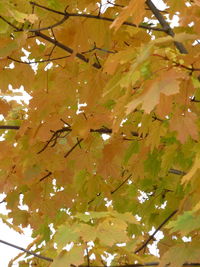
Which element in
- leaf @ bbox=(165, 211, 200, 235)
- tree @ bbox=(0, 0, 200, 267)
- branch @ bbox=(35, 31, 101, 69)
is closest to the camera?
leaf @ bbox=(165, 211, 200, 235)

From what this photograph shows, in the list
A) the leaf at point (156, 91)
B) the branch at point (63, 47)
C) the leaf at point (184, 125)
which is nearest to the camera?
the leaf at point (156, 91)

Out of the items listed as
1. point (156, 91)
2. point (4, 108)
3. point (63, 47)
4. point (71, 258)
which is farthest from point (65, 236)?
point (4, 108)

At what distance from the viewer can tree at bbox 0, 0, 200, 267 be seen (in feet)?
6.55

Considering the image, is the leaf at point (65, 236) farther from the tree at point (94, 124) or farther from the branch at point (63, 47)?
the branch at point (63, 47)

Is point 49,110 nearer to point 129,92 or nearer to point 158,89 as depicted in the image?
point 129,92

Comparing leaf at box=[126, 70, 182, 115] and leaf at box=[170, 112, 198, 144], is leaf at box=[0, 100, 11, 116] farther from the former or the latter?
leaf at box=[126, 70, 182, 115]

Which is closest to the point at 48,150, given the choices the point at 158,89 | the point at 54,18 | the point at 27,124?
the point at 27,124

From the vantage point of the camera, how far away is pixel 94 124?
2.82 m

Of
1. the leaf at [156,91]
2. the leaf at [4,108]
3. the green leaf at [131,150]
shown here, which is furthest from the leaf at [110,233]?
the leaf at [4,108]

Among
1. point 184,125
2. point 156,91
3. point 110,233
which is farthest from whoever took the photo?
point 184,125

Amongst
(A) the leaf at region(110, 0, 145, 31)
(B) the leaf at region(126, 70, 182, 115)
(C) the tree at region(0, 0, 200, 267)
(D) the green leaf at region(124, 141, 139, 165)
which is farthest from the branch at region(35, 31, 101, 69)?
(B) the leaf at region(126, 70, 182, 115)

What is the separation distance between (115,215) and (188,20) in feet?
4.04

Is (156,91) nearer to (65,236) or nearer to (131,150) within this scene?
(65,236)

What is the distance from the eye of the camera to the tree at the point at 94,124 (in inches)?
78.6
